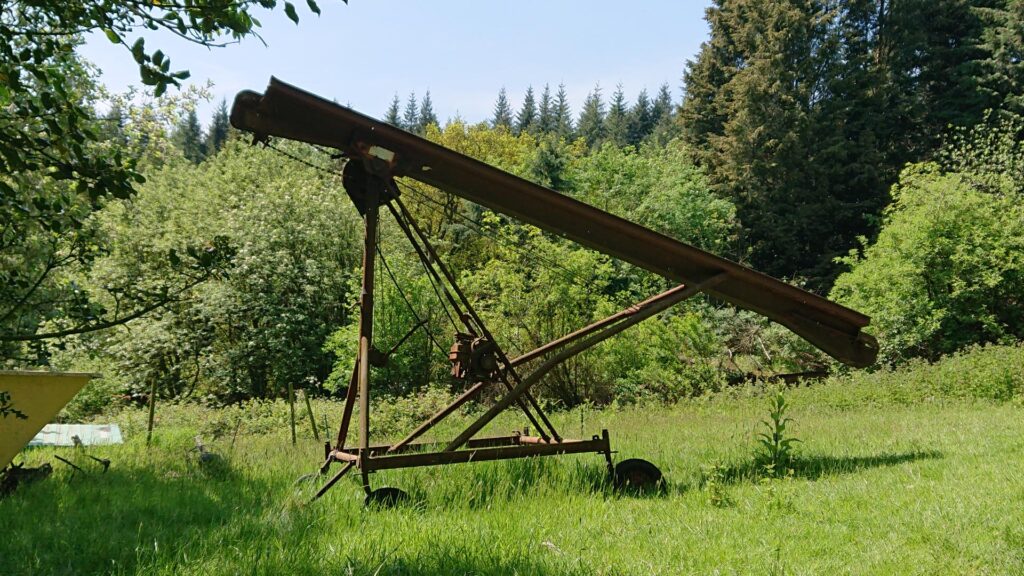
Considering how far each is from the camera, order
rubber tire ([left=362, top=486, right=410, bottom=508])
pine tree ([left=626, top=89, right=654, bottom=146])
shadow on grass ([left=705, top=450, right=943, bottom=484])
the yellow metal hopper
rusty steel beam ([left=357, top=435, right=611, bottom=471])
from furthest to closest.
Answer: pine tree ([left=626, top=89, right=654, bottom=146]) < shadow on grass ([left=705, top=450, right=943, bottom=484]) < the yellow metal hopper < rusty steel beam ([left=357, top=435, right=611, bottom=471]) < rubber tire ([left=362, top=486, right=410, bottom=508])

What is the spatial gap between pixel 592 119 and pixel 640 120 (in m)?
6.40

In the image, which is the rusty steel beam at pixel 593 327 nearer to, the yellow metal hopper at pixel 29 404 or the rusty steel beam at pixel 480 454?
the rusty steel beam at pixel 480 454

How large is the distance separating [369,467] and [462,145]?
111 ft

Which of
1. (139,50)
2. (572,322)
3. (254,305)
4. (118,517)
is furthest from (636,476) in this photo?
(254,305)

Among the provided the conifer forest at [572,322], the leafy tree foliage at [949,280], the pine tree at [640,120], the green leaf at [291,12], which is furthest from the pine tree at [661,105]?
the green leaf at [291,12]

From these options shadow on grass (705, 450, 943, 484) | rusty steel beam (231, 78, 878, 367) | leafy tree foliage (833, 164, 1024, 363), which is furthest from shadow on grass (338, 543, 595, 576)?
leafy tree foliage (833, 164, 1024, 363)

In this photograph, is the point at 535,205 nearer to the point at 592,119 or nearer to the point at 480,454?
the point at 480,454

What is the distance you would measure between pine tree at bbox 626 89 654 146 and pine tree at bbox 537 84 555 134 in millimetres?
9694

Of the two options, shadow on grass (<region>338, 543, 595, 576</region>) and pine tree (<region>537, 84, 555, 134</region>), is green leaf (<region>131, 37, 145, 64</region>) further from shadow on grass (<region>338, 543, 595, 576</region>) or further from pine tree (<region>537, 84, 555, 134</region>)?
pine tree (<region>537, 84, 555, 134</region>)

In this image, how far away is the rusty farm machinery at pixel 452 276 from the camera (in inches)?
232

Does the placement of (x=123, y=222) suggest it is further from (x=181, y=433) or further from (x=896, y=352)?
(x=896, y=352)

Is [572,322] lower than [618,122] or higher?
lower

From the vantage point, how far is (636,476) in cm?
654

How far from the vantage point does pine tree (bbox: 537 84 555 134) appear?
73.9 m
